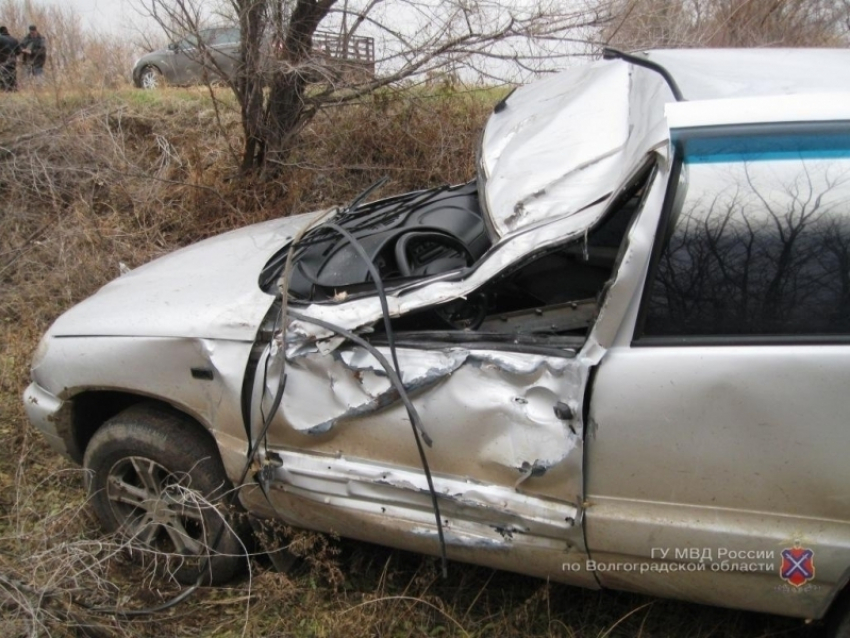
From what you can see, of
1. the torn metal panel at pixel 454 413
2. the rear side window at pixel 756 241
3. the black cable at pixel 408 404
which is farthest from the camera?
the black cable at pixel 408 404

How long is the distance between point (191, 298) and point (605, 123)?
1.60 metres

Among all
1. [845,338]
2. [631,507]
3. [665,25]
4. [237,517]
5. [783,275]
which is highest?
[665,25]

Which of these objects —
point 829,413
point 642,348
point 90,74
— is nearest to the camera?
point 829,413

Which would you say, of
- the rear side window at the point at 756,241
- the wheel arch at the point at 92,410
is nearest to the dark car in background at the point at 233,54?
the wheel arch at the point at 92,410

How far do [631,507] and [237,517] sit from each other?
56.2 inches

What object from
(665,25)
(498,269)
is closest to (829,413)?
(498,269)

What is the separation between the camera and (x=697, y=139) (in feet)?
5.86

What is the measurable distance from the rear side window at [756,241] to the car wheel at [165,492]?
1604mm

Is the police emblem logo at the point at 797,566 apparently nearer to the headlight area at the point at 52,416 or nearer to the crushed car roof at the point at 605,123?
the crushed car roof at the point at 605,123

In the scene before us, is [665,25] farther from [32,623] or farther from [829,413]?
[32,623]

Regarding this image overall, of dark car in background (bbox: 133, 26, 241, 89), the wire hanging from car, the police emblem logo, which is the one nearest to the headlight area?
the wire hanging from car

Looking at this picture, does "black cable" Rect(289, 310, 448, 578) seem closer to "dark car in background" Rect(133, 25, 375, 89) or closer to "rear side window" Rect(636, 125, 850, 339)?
"rear side window" Rect(636, 125, 850, 339)

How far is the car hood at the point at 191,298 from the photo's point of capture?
232 centimetres

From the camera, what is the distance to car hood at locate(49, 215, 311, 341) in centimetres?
232
